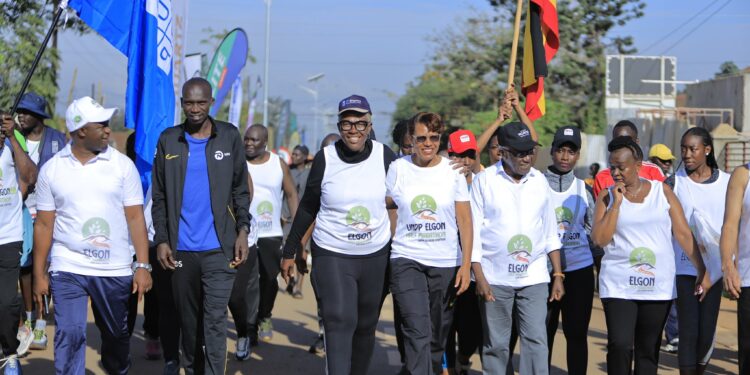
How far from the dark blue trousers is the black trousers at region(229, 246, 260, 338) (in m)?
2.02

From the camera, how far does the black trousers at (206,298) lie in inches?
272

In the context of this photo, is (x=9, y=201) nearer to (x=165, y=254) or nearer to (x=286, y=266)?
(x=165, y=254)

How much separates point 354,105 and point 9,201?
97.6 inches

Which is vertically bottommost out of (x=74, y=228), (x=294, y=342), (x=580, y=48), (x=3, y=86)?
(x=294, y=342)

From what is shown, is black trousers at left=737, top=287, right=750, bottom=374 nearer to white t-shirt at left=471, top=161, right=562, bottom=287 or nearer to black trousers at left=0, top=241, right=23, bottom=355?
white t-shirt at left=471, top=161, right=562, bottom=287

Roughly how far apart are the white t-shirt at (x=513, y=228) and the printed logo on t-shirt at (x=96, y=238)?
2385 mm

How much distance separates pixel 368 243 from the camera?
693 centimetres

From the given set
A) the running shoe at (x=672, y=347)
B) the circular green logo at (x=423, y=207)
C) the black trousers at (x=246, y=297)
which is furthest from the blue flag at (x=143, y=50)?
the running shoe at (x=672, y=347)

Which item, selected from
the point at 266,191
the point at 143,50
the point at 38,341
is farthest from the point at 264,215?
the point at 38,341

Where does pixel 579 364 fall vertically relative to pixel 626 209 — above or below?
below

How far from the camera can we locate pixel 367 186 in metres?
6.94

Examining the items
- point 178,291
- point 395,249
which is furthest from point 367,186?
point 178,291

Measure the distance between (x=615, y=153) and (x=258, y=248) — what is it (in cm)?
447

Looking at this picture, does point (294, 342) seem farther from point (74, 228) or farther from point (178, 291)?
point (74, 228)
